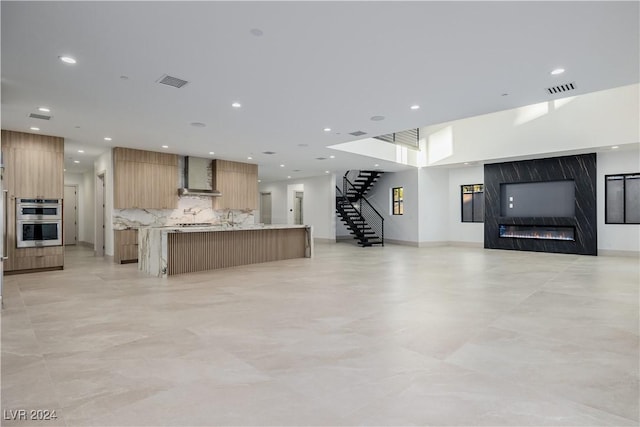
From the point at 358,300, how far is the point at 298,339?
5.63 feet

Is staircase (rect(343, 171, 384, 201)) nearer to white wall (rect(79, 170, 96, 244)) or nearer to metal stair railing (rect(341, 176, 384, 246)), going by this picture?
metal stair railing (rect(341, 176, 384, 246))

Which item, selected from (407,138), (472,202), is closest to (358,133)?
(407,138)

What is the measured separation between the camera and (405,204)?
13773 millimetres

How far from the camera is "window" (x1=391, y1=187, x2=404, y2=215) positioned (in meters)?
14.1

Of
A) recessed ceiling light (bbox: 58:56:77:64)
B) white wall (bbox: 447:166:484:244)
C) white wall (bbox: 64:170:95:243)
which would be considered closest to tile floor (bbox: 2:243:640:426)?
recessed ceiling light (bbox: 58:56:77:64)

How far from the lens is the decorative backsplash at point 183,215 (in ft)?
29.9

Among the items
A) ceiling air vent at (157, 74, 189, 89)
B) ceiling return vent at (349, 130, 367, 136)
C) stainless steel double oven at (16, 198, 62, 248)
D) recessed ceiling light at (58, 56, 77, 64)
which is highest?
ceiling air vent at (157, 74, 189, 89)

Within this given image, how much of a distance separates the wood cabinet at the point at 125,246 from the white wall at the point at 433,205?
9489 mm

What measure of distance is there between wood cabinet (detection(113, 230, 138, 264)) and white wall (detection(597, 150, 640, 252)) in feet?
42.7

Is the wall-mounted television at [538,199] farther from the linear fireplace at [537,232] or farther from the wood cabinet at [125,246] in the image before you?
the wood cabinet at [125,246]

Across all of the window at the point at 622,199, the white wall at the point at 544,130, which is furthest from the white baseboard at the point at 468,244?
the window at the point at 622,199

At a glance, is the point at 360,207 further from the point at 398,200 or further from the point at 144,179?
the point at 144,179

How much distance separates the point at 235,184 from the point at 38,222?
17.2ft

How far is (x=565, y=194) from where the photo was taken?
35.5 feet
